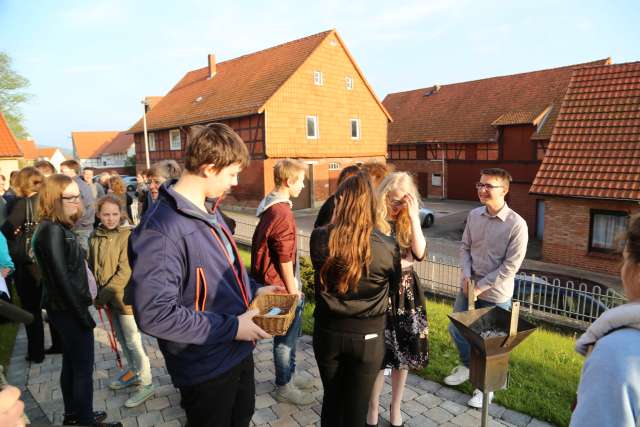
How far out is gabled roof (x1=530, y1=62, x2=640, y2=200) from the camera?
1271cm

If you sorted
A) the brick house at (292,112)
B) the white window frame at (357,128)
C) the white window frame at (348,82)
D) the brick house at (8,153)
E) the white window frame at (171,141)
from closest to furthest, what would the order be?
the brick house at (8,153), the brick house at (292,112), the white window frame at (348,82), the white window frame at (357,128), the white window frame at (171,141)

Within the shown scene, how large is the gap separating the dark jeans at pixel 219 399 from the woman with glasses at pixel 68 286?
1.59m

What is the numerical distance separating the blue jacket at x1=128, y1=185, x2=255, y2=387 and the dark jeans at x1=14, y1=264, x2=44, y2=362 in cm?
383

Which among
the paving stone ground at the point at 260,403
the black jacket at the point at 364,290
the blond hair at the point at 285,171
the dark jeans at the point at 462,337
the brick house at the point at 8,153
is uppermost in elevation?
the brick house at the point at 8,153

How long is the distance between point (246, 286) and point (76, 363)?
1928mm

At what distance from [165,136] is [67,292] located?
28.2 meters

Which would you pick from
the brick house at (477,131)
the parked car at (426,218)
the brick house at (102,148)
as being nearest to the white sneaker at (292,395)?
the parked car at (426,218)

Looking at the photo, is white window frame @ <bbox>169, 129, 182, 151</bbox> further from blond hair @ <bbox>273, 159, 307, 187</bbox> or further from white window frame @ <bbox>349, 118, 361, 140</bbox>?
blond hair @ <bbox>273, 159, 307, 187</bbox>

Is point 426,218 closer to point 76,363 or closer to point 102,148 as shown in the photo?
point 76,363

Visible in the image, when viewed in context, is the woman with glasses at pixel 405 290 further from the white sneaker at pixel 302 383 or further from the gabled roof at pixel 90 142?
the gabled roof at pixel 90 142

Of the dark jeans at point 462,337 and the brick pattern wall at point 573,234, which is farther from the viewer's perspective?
the brick pattern wall at point 573,234

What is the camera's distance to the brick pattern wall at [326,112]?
23.2 meters

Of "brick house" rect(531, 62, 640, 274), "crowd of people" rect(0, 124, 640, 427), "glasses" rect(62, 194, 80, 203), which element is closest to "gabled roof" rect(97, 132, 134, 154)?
"brick house" rect(531, 62, 640, 274)

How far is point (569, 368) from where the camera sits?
4.69 meters
